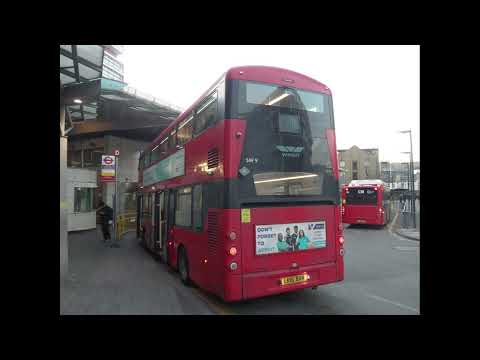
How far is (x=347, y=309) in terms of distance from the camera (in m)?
5.34

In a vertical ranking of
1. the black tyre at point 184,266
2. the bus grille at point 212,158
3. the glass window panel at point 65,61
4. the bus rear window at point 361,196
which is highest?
the glass window panel at point 65,61

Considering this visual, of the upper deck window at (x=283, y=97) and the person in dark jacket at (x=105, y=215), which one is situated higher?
the upper deck window at (x=283, y=97)

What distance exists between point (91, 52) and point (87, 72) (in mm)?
1352

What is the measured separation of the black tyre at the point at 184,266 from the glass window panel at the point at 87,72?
18.4 ft

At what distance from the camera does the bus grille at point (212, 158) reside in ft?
17.2

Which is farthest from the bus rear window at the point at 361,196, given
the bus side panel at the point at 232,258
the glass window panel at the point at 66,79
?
the glass window panel at the point at 66,79

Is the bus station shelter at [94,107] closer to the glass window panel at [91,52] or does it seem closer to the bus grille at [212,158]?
the glass window panel at [91,52]

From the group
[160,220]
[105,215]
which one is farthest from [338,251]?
[105,215]

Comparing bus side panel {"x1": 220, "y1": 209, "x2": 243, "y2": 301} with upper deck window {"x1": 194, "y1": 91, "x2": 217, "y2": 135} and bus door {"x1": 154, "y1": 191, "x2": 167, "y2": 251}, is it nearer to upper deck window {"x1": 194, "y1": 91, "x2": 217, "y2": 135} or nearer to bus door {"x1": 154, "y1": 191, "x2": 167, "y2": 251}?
upper deck window {"x1": 194, "y1": 91, "x2": 217, "y2": 135}

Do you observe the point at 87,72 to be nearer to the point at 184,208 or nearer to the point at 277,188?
the point at 184,208

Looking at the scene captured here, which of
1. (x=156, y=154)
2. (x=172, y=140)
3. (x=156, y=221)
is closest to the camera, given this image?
(x=172, y=140)

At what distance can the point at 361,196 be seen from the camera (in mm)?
19219

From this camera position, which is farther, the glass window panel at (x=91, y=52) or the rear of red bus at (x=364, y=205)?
the rear of red bus at (x=364, y=205)
